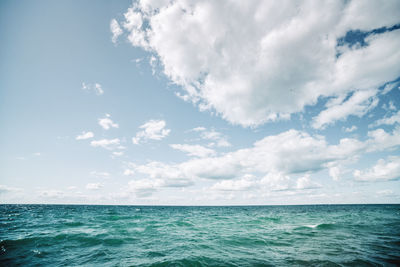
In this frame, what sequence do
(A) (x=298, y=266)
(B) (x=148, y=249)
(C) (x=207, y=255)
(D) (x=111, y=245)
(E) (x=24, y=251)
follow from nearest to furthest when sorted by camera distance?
(A) (x=298, y=266) < (C) (x=207, y=255) < (E) (x=24, y=251) < (B) (x=148, y=249) < (D) (x=111, y=245)

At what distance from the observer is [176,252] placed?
12.1 m

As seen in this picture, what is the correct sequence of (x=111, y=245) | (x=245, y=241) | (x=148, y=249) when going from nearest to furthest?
(x=148, y=249) < (x=111, y=245) < (x=245, y=241)

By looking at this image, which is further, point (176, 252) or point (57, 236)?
point (57, 236)

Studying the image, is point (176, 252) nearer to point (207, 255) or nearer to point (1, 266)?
point (207, 255)

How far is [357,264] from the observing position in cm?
913

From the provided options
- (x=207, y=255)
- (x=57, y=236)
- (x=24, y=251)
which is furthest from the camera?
(x=57, y=236)

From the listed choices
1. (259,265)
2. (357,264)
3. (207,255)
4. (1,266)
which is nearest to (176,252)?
(207,255)

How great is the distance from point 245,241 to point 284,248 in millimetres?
3435

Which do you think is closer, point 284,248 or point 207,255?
point 207,255

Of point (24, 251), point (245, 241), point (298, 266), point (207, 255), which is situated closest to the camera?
point (298, 266)

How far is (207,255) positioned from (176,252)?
227 centimetres

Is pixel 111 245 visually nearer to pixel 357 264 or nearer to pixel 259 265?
pixel 259 265

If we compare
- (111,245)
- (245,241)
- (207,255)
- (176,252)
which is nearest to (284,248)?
(245,241)

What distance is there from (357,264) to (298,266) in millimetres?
3160
